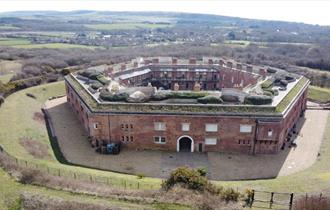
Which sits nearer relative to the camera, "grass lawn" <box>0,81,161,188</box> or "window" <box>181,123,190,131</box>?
"grass lawn" <box>0,81,161,188</box>

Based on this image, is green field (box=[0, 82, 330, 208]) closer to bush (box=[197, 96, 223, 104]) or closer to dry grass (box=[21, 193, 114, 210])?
dry grass (box=[21, 193, 114, 210])

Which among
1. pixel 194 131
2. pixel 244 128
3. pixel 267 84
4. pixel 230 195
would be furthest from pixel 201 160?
pixel 267 84

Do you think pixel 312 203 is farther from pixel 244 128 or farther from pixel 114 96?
pixel 114 96

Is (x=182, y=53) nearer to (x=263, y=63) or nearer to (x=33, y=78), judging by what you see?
(x=263, y=63)

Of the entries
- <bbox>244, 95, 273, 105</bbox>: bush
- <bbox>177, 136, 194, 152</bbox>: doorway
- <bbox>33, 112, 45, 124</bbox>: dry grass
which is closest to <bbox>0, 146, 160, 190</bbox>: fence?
<bbox>177, 136, 194, 152</bbox>: doorway

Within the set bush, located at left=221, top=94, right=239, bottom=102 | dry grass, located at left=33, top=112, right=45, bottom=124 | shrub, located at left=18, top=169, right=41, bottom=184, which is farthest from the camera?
dry grass, located at left=33, top=112, right=45, bottom=124

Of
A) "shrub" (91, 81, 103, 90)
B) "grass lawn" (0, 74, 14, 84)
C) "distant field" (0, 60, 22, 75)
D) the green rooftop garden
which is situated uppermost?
"shrub" (91, 81, 103, 90)
